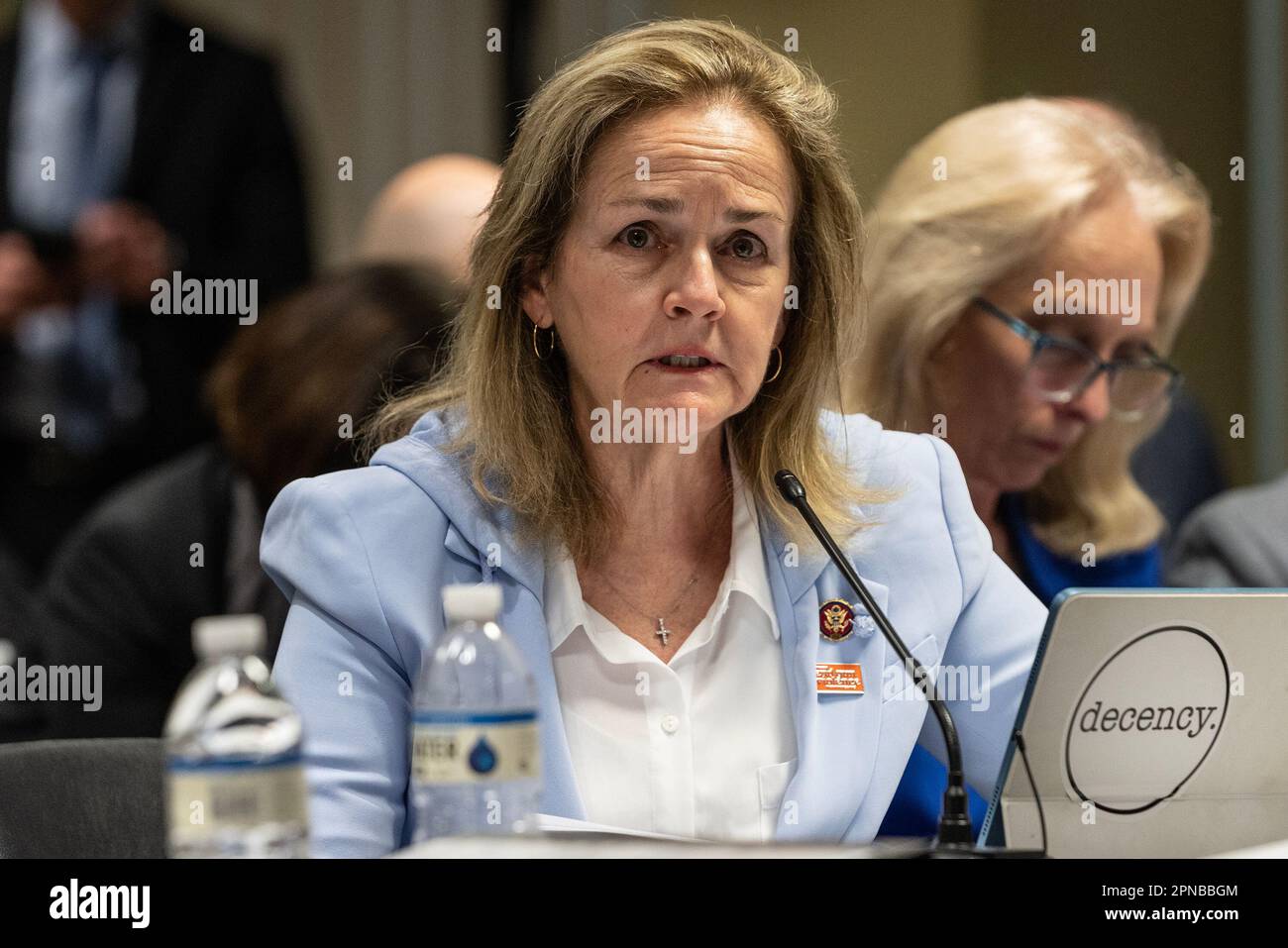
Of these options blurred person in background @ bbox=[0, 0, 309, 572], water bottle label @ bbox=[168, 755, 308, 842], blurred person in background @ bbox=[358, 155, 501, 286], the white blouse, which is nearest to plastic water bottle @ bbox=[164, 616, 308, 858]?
water bottle label @ bbox=[168, 755, 308, 842]

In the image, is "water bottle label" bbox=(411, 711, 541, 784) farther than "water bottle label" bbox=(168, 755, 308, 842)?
Yes

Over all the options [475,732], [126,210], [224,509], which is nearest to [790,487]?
[475,732]

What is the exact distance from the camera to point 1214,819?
1.62 m

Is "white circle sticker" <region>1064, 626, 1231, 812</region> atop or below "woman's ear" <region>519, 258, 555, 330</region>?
below

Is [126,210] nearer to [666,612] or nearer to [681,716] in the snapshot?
[666,612]

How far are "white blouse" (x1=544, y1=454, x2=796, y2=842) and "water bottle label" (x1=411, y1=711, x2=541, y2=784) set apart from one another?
0.54 m

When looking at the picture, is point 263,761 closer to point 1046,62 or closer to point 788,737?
point 788,737

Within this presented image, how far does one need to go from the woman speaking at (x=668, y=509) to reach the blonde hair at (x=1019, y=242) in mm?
594

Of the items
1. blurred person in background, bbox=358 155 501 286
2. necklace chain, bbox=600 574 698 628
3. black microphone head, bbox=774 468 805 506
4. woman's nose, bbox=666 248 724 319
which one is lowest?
necklace chain, bbox=600 574 698 628

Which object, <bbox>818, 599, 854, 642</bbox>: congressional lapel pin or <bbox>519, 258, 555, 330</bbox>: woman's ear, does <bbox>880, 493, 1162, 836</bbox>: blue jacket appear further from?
<bbox>519, 258, 555, 330</bbox>: woman's ear

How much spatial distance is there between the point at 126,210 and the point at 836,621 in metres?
2.58

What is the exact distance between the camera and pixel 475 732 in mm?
1332

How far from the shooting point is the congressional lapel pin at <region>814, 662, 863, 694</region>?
195cm

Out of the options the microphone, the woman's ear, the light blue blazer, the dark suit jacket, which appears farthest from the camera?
the dark suit jacket
